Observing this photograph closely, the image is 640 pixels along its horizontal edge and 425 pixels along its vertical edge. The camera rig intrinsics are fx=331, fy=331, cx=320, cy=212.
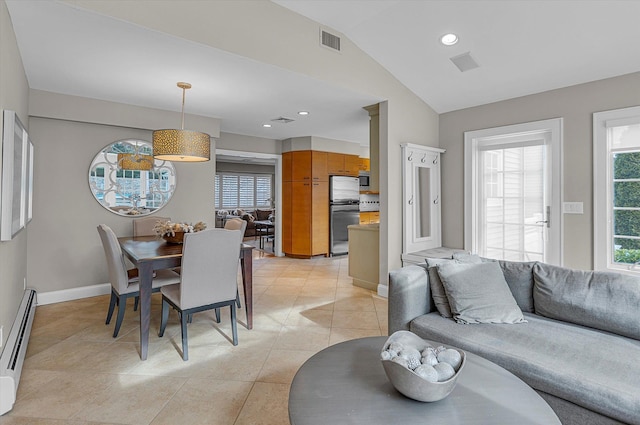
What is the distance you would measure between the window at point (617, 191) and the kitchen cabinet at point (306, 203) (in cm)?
427

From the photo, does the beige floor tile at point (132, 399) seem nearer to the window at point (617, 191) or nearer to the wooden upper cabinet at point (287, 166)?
the window at point (617, 191)

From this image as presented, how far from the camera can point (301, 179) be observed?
6.52 meters

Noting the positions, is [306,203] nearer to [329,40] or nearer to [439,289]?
[329,40]

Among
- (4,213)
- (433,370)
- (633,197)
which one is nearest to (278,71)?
(4,213)

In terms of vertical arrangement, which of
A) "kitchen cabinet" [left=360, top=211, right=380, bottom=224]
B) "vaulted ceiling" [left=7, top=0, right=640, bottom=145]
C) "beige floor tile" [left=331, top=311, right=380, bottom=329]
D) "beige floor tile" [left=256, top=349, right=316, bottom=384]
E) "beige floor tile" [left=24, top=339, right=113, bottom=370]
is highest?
"vaulted ceiling" [left=7, top=0, right=640, bottom=145]

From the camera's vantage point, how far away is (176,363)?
94.7 inches

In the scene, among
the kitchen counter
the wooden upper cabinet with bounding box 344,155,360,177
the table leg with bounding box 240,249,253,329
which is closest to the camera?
the table leg with bounding box 240,249,253,329

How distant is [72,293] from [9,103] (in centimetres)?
244

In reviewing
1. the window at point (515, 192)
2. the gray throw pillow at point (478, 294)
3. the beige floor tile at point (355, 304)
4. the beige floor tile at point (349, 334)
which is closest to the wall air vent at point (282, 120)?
the window at point (515, 192)

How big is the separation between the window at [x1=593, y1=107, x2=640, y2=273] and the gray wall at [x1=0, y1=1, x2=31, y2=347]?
484 cm

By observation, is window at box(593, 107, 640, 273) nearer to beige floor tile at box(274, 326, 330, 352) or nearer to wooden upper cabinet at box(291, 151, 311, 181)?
beige floor tile at box(274, 326, 330, 352)

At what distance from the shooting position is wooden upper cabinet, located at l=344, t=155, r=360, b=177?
703 cm

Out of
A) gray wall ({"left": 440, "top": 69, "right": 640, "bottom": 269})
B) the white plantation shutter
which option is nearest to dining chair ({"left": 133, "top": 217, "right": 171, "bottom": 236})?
gray wall ({"left": 440, "top": 69, "right": 640, "bottom": 269})

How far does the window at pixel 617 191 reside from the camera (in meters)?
3.11
